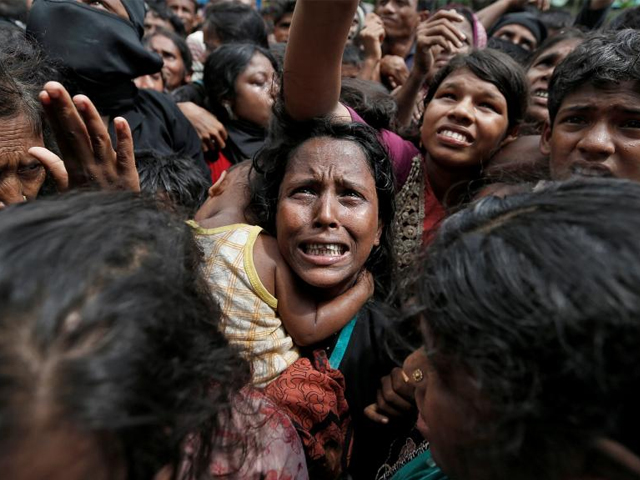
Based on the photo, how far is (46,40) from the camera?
7.66ft

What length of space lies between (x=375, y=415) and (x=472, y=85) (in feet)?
4.90

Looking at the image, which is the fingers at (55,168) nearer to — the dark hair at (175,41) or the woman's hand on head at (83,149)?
the woman's hand on head at (83,149)

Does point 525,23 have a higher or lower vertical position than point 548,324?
lower

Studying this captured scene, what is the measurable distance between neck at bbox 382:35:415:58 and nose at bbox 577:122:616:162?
345 cm

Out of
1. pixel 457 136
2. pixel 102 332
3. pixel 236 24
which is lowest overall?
pixel 236 24

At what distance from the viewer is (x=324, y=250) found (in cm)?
175

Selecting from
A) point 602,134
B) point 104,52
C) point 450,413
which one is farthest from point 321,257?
point 104,52

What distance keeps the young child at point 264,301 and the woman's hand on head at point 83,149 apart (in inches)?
12.5

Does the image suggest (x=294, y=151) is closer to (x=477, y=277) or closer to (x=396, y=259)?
(x=396, y=259)

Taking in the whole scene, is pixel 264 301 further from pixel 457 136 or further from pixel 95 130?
pixel 457 136

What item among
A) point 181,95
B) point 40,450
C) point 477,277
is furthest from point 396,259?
point 181,95

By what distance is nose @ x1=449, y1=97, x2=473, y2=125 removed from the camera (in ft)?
7.29

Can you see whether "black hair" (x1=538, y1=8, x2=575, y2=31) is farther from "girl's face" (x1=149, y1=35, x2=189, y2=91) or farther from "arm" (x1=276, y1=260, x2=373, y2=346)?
"arm" (x1=276, y1=260, x2=373, y2=346)

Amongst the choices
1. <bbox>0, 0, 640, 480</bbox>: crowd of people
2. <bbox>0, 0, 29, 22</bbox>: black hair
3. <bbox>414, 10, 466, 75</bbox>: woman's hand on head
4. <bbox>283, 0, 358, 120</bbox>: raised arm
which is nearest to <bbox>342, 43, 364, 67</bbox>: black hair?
<bbox>0, 0, 640, 480</bbox>: crowd of people
